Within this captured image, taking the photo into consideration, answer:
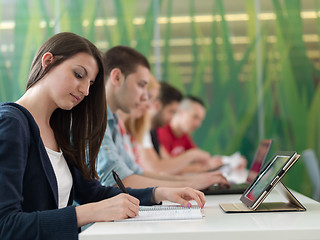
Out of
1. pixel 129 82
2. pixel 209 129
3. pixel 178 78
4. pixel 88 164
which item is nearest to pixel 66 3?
pixel 178 78

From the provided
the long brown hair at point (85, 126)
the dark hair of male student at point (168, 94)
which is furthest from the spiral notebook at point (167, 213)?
the dark hair of male student at point (168, 94)

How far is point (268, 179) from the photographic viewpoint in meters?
1.62

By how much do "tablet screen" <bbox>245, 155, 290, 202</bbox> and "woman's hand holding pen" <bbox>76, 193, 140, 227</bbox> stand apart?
1.44 feet

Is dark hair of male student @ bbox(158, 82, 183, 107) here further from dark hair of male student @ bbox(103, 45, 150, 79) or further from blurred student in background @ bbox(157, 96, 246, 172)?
dark hair of male student @ bbox(103, 45, 150, 79)

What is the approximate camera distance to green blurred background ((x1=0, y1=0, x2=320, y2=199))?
545 cm

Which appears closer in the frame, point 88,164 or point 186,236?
point 186,236

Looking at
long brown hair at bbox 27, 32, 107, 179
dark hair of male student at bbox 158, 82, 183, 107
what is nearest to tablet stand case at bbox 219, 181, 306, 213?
long brown hair at bbox 27, 32, 107, 179

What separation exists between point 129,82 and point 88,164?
30.2 inches

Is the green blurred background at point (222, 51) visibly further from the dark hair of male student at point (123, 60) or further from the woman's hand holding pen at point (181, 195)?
the woman's hand holding pen at point (181, 195)

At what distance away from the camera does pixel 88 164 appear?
1.88m

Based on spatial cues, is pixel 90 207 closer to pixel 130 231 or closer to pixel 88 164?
pixel 130 231

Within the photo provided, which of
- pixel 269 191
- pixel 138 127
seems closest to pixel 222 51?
pixel 138 127

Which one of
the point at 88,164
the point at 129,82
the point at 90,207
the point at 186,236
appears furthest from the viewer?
the point at 129,82

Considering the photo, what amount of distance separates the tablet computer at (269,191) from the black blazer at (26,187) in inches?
22.2
